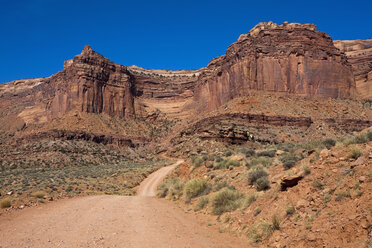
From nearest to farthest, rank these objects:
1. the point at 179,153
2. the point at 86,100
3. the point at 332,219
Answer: the point at 332,219
the point at 179,153
the point at 86,100

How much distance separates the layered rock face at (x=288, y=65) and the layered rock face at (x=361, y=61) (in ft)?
27.5

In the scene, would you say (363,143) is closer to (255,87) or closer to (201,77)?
(255,87)

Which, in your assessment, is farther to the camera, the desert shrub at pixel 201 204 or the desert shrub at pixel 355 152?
the desert shrub at pixel 201 204

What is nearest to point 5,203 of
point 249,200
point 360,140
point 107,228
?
point 107,228

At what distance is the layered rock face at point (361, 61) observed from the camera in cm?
7719

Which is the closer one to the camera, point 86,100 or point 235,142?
point 235,142

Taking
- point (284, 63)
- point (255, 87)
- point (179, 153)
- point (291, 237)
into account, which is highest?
point (284, 63)

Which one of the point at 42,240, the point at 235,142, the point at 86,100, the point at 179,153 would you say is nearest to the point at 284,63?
the point at 235,142

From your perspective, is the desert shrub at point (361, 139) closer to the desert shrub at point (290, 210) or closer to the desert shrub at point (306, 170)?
the desert shrub at point (306, 170)

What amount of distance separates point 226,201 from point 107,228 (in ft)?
16.6

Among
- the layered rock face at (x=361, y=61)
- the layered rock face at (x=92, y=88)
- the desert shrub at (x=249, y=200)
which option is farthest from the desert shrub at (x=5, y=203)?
the layered rock face at (x=361, y=61)

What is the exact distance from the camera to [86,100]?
7669cm

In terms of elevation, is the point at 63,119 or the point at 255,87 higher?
the point at 255,87

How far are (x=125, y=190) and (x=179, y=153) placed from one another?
2773 cm
